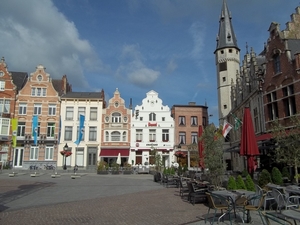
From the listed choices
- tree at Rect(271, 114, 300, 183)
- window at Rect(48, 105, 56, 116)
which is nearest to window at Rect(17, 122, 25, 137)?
window at Rect(48, 105, 56, 116)

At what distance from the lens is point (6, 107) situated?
37.7m

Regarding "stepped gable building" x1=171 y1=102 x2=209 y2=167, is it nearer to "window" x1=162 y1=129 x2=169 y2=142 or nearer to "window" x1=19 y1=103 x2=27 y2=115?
"window" x1=162 y1=129 x2=169 y2=142

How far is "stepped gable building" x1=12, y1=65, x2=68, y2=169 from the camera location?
122 ft

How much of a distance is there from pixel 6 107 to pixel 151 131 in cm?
2132

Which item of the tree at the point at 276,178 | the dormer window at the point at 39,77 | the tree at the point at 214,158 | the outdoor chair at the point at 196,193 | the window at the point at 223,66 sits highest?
the window at the point at 223,66

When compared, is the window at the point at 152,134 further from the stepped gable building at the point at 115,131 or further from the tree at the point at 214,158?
the tree at the point at 214,158

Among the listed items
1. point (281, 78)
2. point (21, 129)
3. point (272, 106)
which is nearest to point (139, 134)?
point (21, 129)

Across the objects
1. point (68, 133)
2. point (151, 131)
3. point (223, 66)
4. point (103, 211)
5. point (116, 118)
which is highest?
point (223, 66)

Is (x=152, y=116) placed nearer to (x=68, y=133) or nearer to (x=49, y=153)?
(x=68, y=133)

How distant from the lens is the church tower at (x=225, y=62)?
40.6 m

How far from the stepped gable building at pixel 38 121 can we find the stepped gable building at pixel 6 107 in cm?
76

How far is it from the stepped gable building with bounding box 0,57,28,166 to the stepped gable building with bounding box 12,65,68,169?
76cm

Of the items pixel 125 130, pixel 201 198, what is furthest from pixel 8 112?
pixel 201 198

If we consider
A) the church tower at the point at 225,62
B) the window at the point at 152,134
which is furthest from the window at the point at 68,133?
the church tower at the point at 225,62
